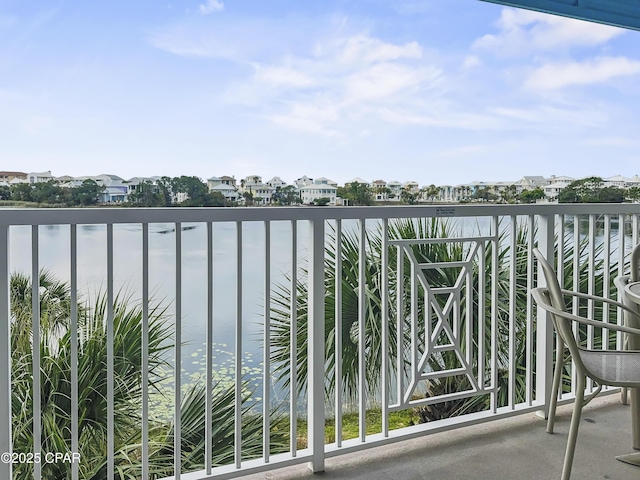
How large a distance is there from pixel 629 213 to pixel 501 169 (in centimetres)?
150

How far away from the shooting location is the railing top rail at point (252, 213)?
1.63 meters

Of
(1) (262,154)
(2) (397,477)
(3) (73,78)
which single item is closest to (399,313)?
(2) (397,477)

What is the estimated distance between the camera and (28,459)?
209 cm

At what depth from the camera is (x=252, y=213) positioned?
1.91 meters

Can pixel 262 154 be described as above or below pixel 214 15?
below

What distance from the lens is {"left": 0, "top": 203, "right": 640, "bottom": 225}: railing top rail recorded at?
1631 mm

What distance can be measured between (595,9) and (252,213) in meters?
2.72

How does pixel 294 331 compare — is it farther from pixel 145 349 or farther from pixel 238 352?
pixel 145 349

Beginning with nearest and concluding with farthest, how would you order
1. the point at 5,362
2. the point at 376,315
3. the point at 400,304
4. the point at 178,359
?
1. the point at 5,362
2. the point at 178,359
3. the point at 400,304
4. the point at 376,315

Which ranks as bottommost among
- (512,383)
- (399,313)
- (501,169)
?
(512,383)

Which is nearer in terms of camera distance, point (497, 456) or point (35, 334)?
point (35, 334)

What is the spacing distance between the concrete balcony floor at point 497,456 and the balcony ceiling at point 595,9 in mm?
2332

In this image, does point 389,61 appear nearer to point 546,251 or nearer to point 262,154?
point 262,154

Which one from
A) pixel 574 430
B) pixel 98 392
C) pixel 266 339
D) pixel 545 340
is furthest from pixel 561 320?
pixel 98 392
